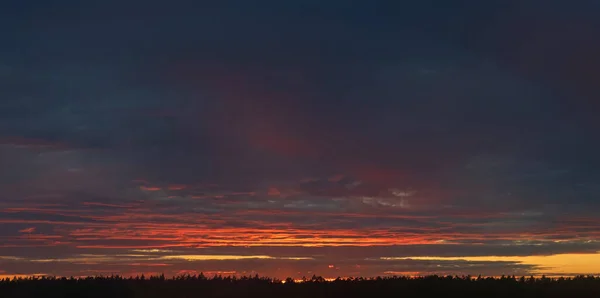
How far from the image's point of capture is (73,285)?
55500mm

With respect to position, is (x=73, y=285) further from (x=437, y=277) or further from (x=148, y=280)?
(x=437, y=277)

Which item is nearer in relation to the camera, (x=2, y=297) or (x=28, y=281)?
(x=2, y=297)

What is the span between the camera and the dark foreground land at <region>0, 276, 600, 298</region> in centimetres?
5367

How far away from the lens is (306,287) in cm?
5534

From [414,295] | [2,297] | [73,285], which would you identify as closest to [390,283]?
[414,295]

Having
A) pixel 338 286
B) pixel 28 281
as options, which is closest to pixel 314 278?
pixel 338 286

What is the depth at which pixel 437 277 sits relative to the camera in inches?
2217

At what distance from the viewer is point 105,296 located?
53875mm

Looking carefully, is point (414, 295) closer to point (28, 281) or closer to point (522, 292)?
point (522, 292)

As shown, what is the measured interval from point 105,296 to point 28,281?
6.42 metres

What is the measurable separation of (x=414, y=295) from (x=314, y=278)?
275 inches

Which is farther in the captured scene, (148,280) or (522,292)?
(148,280)

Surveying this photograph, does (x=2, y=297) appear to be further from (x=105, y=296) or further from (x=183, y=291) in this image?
(x=183, y=291)

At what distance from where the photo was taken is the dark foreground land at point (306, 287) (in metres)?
53.7
